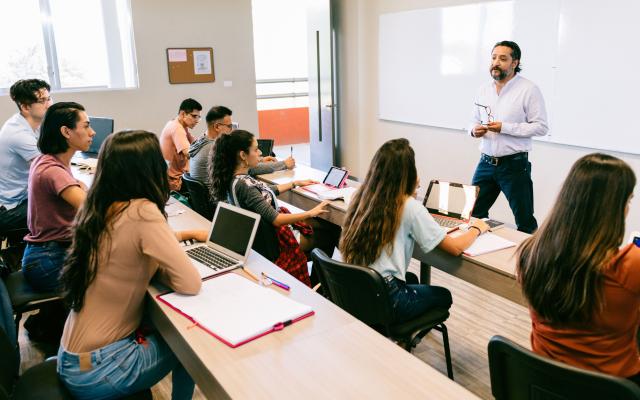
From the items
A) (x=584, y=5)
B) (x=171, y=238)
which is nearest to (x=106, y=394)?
(x=171, y=238)

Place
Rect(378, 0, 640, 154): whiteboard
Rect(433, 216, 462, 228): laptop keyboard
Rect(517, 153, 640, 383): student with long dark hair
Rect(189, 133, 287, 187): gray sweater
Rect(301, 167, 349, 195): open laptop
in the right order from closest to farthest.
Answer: Rect(517, 153, 640, 383): student with long dark hair
Rect(433, 216, 462, 228): laptop keyboard
Rect(301, 167, 349, 195): open laptop
Rect(189, 133, 287, 187): gray sweater
Rect(378, 0, 640, 154): whiteboard

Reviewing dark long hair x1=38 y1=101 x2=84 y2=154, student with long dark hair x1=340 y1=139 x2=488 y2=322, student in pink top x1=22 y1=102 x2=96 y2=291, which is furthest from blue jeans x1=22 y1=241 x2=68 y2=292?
student with long dark hair x1=340 y1=139 x2=488 y2=322

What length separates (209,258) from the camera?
208cm

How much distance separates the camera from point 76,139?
2.46 meters

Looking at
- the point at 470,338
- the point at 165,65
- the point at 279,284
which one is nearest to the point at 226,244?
the point at 279,284

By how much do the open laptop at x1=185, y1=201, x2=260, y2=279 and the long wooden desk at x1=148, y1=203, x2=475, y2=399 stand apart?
0.37 metres

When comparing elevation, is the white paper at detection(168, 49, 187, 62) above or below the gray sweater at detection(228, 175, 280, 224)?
above

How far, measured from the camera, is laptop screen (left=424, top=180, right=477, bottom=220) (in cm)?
255

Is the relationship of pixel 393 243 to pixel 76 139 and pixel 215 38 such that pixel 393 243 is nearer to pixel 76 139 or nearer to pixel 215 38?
pixel 76 139

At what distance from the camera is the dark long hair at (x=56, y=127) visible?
7.86ft

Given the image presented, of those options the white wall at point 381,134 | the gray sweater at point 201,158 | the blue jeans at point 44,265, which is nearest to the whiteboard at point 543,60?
the white wall at point 381,134

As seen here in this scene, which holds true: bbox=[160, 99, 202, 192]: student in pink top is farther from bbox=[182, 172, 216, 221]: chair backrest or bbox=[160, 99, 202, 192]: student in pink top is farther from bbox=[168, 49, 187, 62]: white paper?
bbox=[168, 49, 187, 62]: white paper

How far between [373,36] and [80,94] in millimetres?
3465

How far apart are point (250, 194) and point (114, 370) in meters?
1.17
